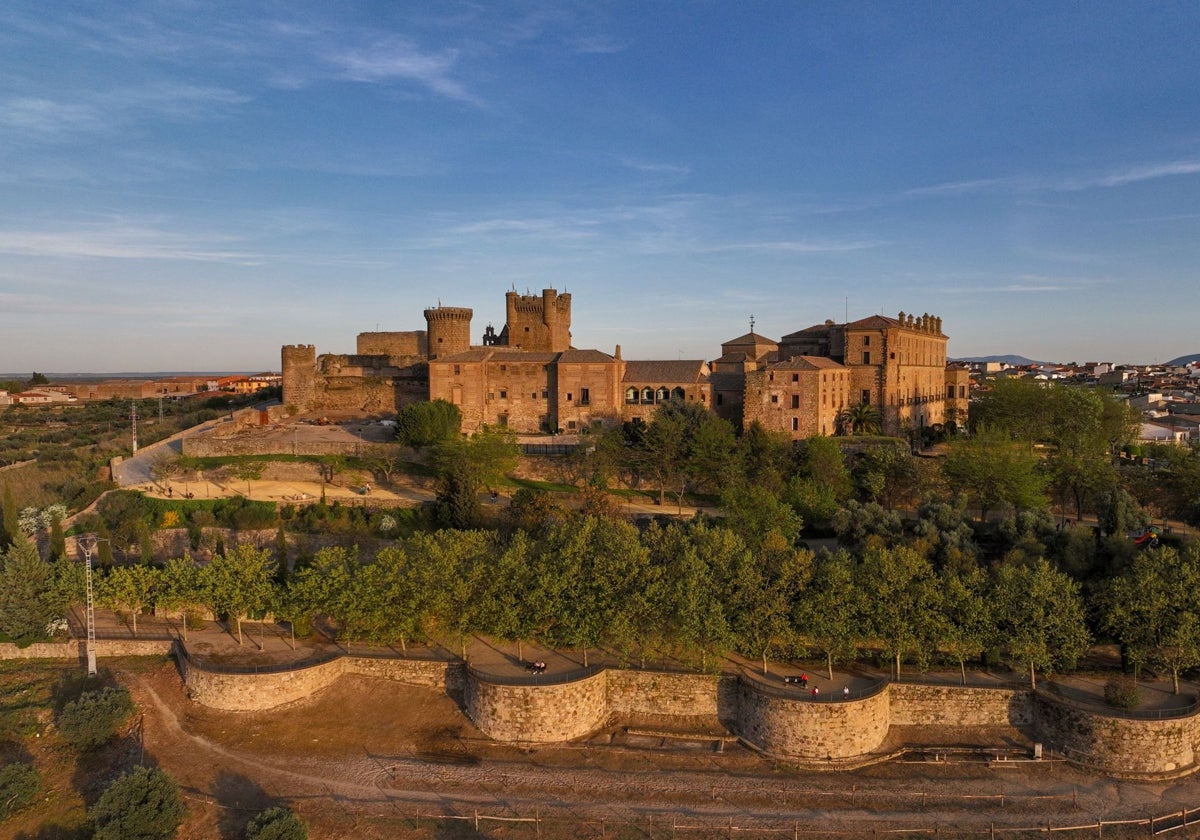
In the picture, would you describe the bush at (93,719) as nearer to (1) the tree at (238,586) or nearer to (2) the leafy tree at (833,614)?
(1) the tree at (238,586)

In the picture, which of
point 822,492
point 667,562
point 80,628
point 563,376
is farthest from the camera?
point 563,376

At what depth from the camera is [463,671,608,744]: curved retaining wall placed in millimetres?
20297

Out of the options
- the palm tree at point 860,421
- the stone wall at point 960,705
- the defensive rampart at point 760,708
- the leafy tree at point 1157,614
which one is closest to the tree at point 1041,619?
the stone wall at point 960,705

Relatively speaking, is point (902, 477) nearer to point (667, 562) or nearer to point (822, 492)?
point (822, 492)

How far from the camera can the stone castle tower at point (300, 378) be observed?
50625mm

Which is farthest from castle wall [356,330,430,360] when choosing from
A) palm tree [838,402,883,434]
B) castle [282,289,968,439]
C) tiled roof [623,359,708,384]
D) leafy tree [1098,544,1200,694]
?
leafy tree [1098,544,1200,694]

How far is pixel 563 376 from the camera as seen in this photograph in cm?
4425

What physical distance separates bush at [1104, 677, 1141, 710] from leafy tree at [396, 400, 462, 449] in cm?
2765

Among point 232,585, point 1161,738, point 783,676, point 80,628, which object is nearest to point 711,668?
point 783,676

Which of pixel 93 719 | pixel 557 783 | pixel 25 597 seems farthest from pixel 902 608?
pixel 25 597

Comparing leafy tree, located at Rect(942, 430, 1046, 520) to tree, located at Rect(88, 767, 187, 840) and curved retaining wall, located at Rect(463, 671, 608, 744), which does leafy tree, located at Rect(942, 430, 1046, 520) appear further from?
tree, located at Rect(88, 767, 187, 840)

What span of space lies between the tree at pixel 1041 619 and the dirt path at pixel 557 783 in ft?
9.25

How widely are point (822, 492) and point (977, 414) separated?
23141 mm

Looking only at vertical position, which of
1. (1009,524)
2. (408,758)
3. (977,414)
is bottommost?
(408,758)
